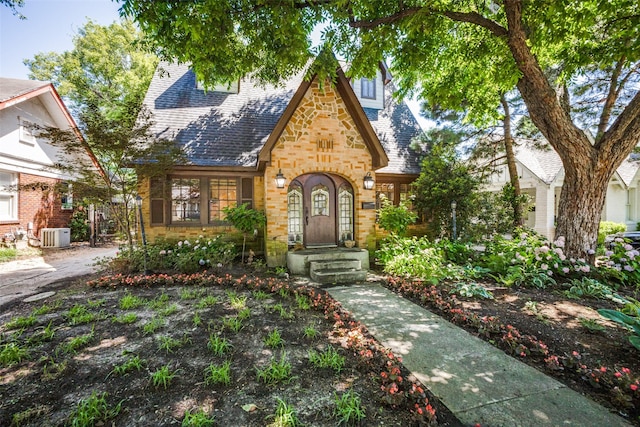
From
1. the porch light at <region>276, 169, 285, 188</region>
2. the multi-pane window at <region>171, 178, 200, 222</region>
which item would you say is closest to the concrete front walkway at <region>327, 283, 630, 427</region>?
the porch light at <region>276, 169, 285, 188</region>

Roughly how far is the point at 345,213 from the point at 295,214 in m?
1.63

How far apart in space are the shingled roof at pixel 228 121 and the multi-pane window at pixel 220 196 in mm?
795

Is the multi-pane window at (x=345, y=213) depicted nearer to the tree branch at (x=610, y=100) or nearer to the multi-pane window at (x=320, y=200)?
the multi-pane window at (x=320, y=200)

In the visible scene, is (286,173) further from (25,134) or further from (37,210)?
(37,210)

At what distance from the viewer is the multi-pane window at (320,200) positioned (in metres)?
8.74

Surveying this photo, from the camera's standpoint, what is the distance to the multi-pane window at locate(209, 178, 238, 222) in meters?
9.02

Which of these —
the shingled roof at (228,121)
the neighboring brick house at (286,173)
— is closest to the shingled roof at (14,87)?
the shingled roof at (228,121)

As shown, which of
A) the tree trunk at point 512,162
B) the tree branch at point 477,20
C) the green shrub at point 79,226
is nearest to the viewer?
the tree branch at point 477,20

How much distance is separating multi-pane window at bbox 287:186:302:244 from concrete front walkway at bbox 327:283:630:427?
4.36 m

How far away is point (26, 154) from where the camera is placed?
12.0 meters

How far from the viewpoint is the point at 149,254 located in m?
7.40

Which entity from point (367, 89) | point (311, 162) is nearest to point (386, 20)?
point (311, 162)

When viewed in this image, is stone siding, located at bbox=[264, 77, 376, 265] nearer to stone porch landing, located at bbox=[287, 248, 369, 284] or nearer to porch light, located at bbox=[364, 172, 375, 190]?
porch light, located at bbox=[364, 172, 375, 190]

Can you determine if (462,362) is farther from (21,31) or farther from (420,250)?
(21,31)
